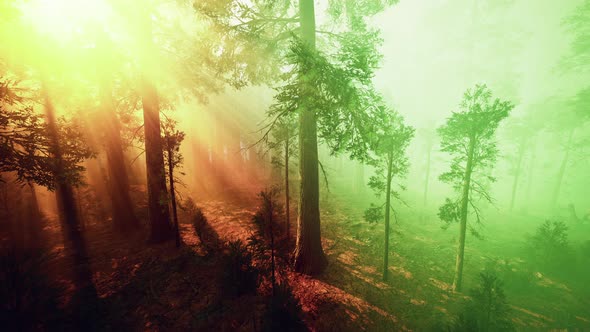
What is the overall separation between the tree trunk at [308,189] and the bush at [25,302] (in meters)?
7.22

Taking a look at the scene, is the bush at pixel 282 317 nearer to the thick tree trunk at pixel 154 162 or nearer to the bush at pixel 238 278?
the bush at pixel 238 278

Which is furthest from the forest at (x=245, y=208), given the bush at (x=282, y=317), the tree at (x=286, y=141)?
the tree at (x=286, y=141)

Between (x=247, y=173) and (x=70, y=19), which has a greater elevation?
(x=70, y=19)

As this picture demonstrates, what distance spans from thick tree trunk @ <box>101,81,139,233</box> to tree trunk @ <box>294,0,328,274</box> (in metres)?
9.30

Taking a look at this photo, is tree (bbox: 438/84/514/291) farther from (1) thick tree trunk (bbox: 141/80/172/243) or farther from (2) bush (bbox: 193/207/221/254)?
(1) thick tree trunk (bbox: 141/80/172/243)

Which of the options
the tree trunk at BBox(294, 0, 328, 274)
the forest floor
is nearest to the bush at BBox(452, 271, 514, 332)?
the forest floor

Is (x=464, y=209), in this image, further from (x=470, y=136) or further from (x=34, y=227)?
(x=34, y=227)

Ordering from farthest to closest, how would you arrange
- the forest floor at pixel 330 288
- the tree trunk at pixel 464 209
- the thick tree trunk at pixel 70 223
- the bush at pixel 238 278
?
the tree trunk at pixel 464 209, the thick tree trunk at pixel 70 223, the bush at pixel 238 278, the forest floor at pixel 330 288

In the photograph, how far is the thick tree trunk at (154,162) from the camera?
888cm

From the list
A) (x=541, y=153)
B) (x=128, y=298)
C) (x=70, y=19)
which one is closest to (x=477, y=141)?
(x=128, y=298)

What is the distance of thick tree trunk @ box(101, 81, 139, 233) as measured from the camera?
1005 cm

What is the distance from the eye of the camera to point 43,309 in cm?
619

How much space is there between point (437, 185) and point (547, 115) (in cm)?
2046

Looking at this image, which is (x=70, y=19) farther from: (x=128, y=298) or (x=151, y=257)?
(x=128, y=298)
